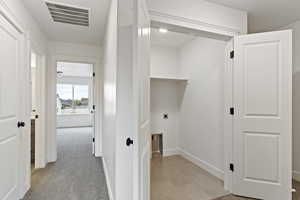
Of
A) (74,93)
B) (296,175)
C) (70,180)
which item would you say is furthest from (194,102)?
(74,93)

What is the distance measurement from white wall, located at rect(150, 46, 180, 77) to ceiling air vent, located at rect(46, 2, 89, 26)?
4.94 ft

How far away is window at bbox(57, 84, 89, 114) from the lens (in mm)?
7918

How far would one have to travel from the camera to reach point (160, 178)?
2.59m

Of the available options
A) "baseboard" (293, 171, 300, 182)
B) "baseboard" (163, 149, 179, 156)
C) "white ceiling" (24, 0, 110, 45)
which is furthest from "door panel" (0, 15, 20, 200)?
"baseboard" (293, 171, 300, 182)

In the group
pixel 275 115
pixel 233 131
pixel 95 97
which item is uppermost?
pixel 95 97

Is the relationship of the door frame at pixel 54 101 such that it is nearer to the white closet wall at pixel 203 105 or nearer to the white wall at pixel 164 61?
the white wall at pixel 164 61

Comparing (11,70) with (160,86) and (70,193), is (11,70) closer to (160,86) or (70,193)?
(70,193)

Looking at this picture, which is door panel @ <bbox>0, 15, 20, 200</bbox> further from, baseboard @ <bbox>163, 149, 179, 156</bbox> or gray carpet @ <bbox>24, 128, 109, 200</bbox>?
baseboard @ <bbox>163, 149, 179, 156</bbox>

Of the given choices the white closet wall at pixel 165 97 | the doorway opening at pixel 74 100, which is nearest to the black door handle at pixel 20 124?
the white closet wall at pixel 165 97

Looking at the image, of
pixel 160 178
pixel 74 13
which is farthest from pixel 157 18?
pixel 160 178

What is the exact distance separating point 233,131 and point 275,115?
20.4 inches

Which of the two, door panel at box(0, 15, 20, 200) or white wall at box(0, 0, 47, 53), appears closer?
door panel at box(0, 15, 20, 200)

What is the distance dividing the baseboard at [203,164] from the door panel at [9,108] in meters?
2.82

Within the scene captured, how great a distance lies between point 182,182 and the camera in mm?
2459
